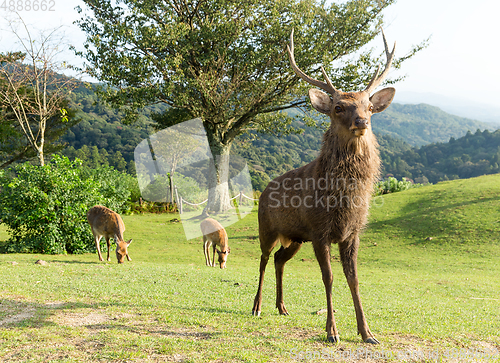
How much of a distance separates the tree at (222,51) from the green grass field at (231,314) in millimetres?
9397

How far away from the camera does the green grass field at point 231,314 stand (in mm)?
3357

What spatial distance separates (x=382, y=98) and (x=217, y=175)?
1694 centimetres

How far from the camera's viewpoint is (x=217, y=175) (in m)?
20.8

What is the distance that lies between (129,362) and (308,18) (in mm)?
17419

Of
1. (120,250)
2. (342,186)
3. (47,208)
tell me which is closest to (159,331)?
(342,186)

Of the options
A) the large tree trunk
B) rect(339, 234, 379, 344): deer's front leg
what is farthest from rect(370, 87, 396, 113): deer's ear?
the large tree trunk

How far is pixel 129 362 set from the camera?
10.1 feet

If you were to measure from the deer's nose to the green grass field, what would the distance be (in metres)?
2.24

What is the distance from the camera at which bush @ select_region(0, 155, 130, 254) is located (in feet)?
37.0

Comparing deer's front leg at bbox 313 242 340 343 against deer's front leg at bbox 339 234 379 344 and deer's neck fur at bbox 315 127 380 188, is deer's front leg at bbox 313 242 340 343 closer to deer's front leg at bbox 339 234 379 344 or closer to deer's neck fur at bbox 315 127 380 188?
deer's front leg at bbox 339 234 379 344

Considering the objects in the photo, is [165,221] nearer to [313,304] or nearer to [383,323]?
[313,304]

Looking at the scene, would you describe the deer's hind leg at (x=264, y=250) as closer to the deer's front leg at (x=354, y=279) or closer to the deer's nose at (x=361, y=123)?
the deer's front leg at (x=354, y=279)

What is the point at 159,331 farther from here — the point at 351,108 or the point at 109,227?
the point at 109,227

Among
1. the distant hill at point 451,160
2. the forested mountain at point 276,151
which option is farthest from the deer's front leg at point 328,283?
the distant hill at point 451,160
